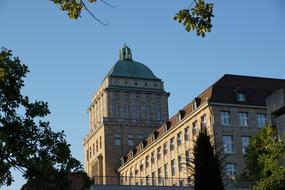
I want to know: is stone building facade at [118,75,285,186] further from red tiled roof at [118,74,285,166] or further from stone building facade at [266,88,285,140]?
stone building facade at [266,88,285,140]

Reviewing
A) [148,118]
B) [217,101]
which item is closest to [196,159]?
[217,101]

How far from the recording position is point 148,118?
112 metres

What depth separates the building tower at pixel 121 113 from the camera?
106m

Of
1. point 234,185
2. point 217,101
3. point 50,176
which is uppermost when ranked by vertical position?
point 217,101

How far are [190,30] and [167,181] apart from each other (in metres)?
54.8

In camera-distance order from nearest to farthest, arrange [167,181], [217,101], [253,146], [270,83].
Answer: [253,146], [167,181], [217,101], [270,83]

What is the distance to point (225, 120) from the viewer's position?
236ft

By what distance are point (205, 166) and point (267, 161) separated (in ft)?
75.1

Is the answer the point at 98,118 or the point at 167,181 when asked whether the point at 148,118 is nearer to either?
the point at 98,118

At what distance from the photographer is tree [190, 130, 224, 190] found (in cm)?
2414

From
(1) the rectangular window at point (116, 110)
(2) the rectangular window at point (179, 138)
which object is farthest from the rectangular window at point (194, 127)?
(1) the rectangular window at point (116, 110)

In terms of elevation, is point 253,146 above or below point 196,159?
above

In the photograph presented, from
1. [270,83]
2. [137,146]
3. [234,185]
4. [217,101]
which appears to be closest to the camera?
[234,185]

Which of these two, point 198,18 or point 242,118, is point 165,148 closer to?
point 242,118
